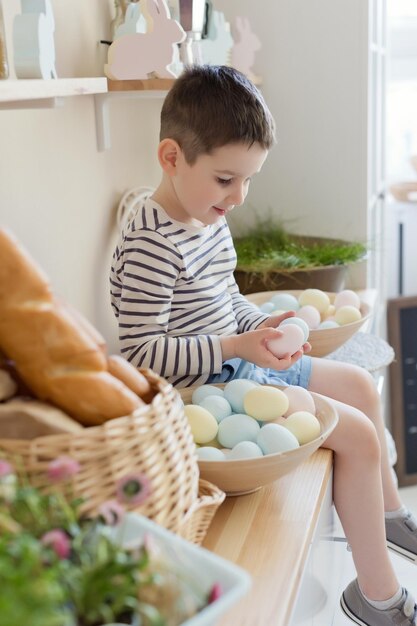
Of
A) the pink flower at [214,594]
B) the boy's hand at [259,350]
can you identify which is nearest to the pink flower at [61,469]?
the pink flower at [214,594]

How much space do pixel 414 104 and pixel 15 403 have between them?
2898mm

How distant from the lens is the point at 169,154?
1355 millimetres

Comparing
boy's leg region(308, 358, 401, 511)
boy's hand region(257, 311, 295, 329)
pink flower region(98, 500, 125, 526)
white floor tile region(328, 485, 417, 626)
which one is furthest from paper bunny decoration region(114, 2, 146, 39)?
pink flower region(98, 500, 125, 526)

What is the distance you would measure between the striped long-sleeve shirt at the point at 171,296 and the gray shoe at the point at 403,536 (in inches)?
18.3

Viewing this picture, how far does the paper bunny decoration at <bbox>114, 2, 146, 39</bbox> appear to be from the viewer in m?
1.52

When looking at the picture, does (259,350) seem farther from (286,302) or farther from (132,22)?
(132,22)

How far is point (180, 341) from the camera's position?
130 cm

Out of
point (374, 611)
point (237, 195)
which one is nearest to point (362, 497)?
point (374, 611)

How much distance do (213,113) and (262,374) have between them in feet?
1.43

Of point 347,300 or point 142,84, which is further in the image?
point 347,300

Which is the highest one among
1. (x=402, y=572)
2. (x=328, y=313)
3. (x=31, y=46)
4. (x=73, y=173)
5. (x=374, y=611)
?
(x=31, y=46)

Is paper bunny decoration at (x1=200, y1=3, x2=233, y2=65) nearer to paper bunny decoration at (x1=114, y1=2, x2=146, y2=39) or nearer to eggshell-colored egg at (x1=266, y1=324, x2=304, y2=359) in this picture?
paper bunny decoration at (x1=114, y1=2, x2=146, y2=39)

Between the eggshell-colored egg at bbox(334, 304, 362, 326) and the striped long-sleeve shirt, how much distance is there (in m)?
0.28

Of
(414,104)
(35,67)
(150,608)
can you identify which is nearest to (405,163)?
(414,104)
